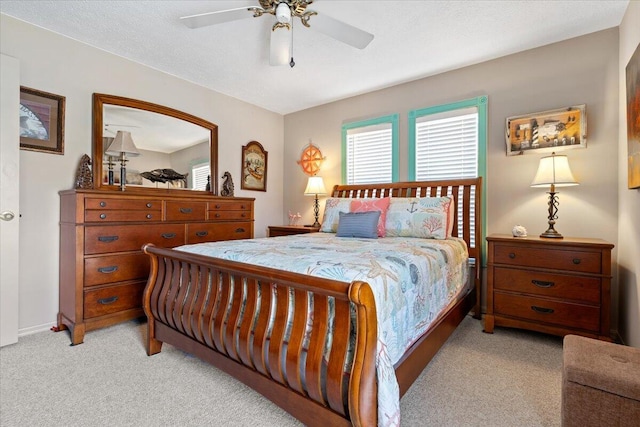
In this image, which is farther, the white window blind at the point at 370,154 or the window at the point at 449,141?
the white window blind at the point at 370,154

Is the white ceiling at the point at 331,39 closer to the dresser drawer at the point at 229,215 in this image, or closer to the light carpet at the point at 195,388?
the dresser drawer at the point at 229,215

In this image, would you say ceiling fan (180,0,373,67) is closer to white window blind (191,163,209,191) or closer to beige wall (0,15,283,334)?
beige wall (0,15,283,334)

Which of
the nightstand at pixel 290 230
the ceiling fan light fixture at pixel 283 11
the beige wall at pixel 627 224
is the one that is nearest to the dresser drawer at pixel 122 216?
the nightstand at pixel 290 230

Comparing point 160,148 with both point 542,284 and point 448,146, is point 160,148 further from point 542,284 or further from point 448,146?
point 542,284

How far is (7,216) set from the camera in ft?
7.70

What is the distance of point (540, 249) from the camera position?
2.38 meters

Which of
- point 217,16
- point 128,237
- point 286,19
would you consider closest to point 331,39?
point 286,19

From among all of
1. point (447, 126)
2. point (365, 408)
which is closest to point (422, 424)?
point (365, 408)

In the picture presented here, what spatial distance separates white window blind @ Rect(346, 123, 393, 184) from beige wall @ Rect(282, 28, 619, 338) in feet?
0.68

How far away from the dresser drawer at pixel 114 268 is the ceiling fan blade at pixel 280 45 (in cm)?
212

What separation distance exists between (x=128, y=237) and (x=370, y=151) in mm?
2894

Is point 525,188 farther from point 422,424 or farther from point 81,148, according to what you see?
point 81,148

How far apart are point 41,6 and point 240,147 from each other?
2.30 metres

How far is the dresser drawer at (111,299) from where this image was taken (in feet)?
8.04
